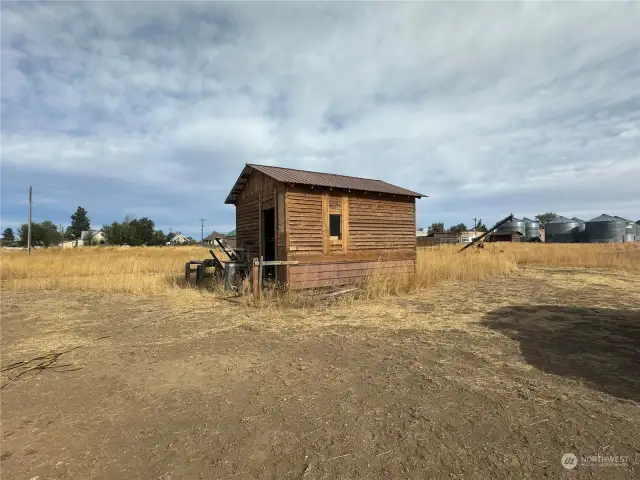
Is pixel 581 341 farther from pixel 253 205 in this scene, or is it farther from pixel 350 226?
pixel 253 205

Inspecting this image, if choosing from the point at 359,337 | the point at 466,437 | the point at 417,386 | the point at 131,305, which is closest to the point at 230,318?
the point at 359,337

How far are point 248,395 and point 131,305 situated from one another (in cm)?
788

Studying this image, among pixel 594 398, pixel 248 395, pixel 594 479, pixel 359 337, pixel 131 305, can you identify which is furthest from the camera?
pixel 131 305

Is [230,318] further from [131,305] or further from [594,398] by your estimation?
[594,398]

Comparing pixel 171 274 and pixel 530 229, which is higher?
pixel 530 229

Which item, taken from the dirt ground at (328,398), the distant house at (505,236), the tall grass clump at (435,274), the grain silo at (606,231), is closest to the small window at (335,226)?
the tall grass clump at (435,274)

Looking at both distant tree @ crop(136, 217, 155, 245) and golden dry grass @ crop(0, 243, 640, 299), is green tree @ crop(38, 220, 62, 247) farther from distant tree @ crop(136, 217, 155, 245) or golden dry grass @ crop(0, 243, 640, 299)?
golden dry grass @ crop(0, 243, 640, 299)

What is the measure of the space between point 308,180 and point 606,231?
6083cm

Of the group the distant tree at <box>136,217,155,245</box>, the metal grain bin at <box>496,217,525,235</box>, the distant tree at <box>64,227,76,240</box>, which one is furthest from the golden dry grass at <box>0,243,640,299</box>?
the distant tree at <box>64,227,76,240</box>

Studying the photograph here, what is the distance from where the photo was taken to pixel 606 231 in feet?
184

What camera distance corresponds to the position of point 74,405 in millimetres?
4062

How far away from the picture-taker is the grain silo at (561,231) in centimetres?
6044

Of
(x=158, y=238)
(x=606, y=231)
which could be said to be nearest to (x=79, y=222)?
(x=158, y=238)

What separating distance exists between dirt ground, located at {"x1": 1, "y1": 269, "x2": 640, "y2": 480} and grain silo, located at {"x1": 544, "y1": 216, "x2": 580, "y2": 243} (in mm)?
61359
